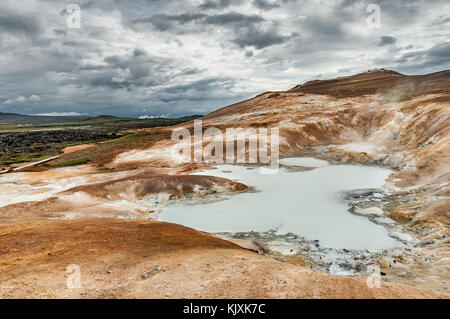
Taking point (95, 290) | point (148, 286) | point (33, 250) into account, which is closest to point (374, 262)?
point (148, 286)

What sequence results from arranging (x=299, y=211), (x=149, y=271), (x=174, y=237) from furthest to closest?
(x=299, y=211) < (x=174, y=237) < (x=149, y=271)

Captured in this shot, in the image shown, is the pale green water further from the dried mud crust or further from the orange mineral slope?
the dried mud crust

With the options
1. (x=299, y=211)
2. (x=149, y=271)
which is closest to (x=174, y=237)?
(x=149, y=271)

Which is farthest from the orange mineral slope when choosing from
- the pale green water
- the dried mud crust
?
the pale green water

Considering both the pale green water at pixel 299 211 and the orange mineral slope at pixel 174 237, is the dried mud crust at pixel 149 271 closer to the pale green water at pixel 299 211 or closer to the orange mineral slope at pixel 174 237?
the orange mineral slope at pixel 174 237

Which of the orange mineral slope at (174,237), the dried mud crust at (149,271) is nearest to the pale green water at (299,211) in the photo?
the orange mineral slope at (174,237)

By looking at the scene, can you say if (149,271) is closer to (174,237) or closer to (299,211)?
(174,237)

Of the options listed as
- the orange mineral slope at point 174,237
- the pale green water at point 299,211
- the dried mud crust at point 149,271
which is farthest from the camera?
the pale green water at point 299,211

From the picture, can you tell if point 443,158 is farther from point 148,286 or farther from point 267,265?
point 148,286
